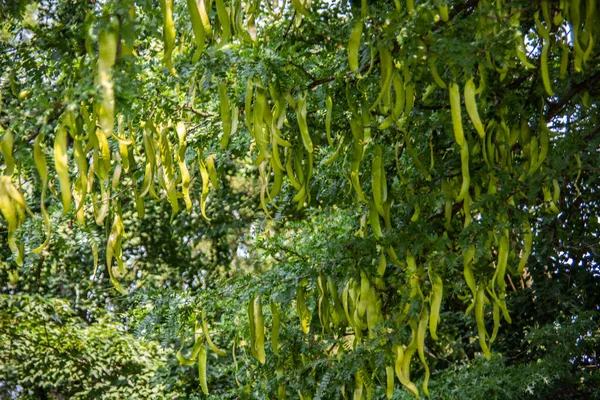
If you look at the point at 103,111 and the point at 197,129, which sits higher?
the point at 197,129

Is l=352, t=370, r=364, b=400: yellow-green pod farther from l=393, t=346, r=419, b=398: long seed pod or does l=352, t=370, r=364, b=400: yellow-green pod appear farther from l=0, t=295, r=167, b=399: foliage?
l=0, t=295, r=167, b=399: foliage

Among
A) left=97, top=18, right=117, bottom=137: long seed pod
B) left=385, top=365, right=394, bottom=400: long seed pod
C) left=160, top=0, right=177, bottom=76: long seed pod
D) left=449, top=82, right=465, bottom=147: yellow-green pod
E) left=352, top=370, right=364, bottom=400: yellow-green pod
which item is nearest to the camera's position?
left=97, top=18, right=117, bottom=137: long seed pod

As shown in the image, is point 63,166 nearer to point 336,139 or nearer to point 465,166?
point 465,166

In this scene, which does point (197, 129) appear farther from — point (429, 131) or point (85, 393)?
point (85, 393)

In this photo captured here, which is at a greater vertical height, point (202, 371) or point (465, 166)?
point (465, 166)

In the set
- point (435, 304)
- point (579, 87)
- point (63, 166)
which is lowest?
point (435, 304)

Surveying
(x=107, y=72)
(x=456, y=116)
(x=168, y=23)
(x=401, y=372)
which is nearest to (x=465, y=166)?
(x=456, y=116)

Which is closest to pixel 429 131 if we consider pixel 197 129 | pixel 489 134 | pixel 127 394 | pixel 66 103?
pixel 489 134

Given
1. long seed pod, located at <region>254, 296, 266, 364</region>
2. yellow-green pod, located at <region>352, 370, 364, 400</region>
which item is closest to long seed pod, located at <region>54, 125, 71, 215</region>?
long seed pod, located at <region>254, 296, 266, 364</region>

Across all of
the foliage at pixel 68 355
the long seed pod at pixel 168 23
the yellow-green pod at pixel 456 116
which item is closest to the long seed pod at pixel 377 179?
the yellow-green pod at pixel 456 116

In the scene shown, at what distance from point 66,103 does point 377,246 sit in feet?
4.00

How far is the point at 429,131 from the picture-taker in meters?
2.38

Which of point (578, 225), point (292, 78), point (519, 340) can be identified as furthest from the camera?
point (519, 340)

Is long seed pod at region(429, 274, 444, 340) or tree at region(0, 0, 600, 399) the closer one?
tree at region(0, 0, 600, 399)
